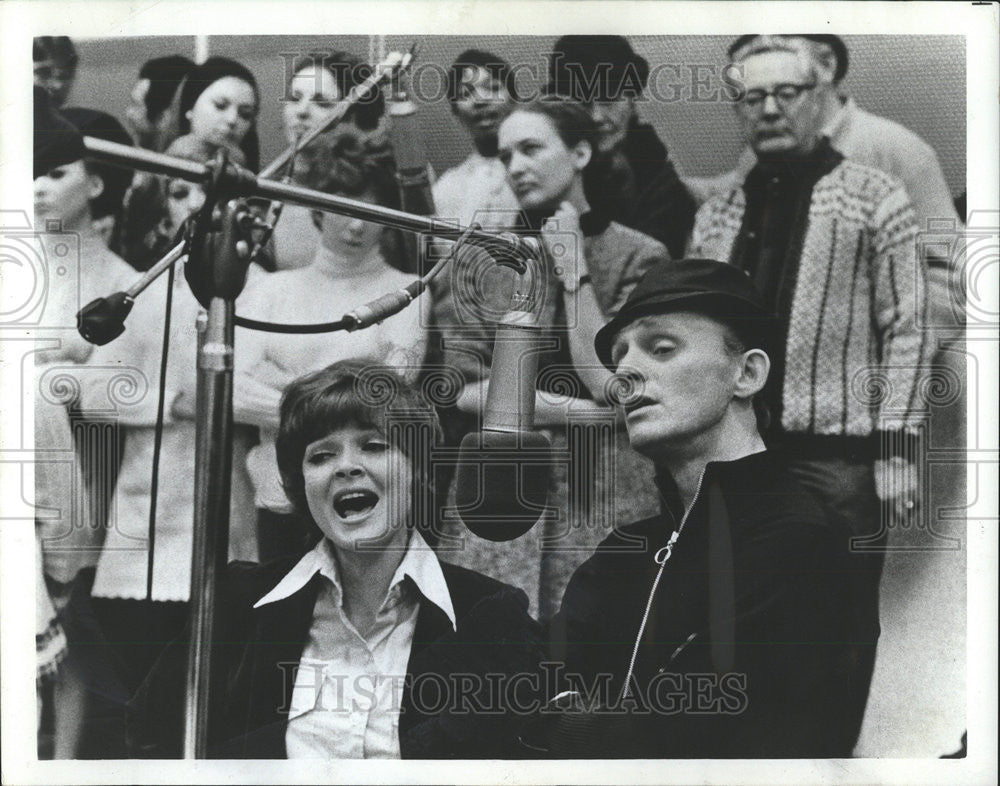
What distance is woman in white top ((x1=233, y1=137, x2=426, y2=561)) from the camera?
2537mm

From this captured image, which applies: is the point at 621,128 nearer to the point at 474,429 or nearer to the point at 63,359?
the point at 474,429

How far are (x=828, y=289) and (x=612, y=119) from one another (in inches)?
29.0

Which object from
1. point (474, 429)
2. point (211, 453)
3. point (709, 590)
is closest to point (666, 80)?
point (474, 429)

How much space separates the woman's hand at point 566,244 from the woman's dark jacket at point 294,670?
2.73 feet

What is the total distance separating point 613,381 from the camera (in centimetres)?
254

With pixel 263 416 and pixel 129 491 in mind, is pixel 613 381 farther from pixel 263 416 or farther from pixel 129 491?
pixel 129 491

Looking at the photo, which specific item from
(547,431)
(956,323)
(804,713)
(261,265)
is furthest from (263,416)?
(956,323)

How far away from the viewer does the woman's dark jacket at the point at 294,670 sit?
8.27ft

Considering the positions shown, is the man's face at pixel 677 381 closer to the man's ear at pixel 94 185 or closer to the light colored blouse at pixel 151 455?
the light colored blouse at pixel 151 455

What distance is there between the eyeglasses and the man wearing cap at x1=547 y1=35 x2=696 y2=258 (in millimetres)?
270

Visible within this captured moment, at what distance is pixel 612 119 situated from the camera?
2574 millimetres

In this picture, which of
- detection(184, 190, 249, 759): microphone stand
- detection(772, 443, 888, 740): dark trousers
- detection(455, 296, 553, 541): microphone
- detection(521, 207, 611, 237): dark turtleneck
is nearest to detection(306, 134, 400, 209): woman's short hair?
detection(184, 190, 249, 759): microphone stand

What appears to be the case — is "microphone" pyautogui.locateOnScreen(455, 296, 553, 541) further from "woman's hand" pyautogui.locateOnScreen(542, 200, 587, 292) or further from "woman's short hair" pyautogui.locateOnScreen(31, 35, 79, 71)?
"woman's short hair" pyautogui.locateOnScreen(31, 35, 79, 71)

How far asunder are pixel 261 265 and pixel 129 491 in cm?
70
